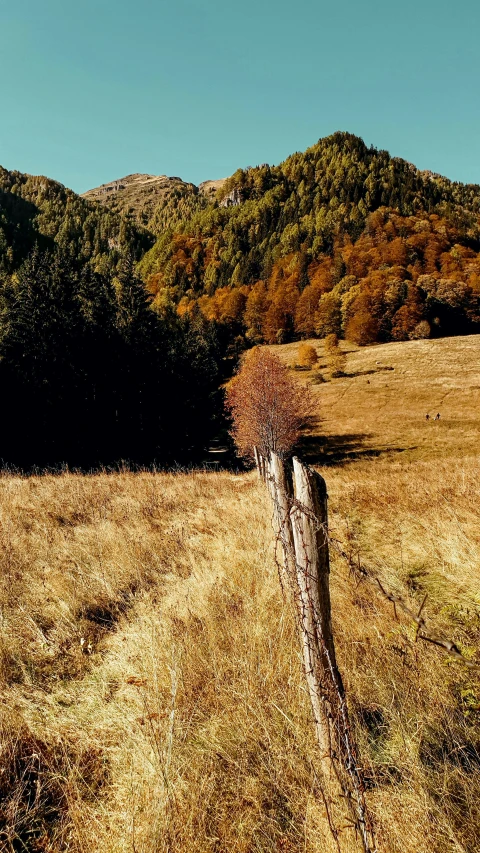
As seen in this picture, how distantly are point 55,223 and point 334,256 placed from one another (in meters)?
117

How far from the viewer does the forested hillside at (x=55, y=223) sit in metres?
153

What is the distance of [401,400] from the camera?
56062 millimetres

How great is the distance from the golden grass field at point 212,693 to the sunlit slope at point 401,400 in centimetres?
3440

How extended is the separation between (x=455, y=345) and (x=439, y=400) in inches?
1099

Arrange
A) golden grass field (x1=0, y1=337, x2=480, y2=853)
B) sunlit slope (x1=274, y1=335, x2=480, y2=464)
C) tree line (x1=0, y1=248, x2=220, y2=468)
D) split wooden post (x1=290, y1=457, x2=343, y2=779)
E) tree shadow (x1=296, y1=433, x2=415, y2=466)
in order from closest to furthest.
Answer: golden grass field (x1=0, y1=337, x2=480, y2=853)
split wooden post (x1=290, y1=457, x2=343, y2=779)
tree line (x1=0, y1=248, x2=220, y2=468)
tree shadow (x1=296, y1=433, x2=415, y2=466)
sunlit slope (x1=274, y1=335, x2=480, y2=464)

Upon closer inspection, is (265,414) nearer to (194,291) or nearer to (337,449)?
(337,449)

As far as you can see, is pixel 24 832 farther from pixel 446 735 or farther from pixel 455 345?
pixel 455 345

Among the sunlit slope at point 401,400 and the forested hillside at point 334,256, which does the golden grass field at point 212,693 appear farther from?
the forested hillside at point 334,256

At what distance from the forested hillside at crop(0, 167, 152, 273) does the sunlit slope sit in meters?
103

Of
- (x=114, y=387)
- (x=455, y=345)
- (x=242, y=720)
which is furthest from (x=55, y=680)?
(x=455, y=345)

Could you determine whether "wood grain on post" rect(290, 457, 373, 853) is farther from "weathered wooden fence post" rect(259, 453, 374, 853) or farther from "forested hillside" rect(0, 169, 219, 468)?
"forested hillside" rect(0, 169, 219, 468)

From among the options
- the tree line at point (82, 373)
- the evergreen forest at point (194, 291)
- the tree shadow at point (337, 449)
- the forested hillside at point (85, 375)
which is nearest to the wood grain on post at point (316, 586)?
the tree line at point (82, 373)

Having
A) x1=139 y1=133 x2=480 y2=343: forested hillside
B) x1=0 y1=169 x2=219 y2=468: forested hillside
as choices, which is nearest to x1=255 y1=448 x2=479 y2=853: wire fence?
x1=0 y1=169 x2=219 y2=468: forested hillside

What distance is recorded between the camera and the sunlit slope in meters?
41.5
